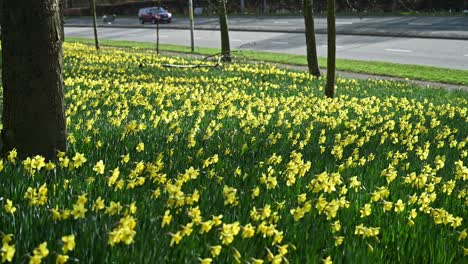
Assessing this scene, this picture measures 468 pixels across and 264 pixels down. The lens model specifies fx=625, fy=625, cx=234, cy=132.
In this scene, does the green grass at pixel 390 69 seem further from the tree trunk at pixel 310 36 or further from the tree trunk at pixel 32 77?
the tree trunk at pixel 32 77

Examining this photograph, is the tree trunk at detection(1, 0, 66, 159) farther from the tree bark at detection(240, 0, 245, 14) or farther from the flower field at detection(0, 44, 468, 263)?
the tree bark at detection(240, 0, 245, 14)

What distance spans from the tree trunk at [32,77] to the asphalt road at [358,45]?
48.9ft

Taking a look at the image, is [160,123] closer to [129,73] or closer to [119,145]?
[119,145]

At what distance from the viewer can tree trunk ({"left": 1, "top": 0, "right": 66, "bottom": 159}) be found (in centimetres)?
469

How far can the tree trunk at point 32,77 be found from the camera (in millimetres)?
4688

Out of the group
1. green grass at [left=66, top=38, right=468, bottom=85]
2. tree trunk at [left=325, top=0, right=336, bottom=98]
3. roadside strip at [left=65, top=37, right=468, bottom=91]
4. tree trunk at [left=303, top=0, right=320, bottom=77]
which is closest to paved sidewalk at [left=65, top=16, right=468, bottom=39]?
green grass at [left=66, top=38, right=468, bottom=85]

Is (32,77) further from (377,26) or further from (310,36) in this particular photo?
(377,26)

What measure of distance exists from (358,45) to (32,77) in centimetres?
2631

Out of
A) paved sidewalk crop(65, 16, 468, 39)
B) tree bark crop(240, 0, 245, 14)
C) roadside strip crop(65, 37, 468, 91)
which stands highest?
tree bark crop(240, 0, 245, 14)

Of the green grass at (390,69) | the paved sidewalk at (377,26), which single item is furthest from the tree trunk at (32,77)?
the paved sidewalk at (377,26)

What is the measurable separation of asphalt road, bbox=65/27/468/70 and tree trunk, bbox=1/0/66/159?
14913mm

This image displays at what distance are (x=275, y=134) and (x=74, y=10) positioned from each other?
66522 mm

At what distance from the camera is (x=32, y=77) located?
4.74m

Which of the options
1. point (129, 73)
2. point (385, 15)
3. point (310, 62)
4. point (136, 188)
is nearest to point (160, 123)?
point (136, 188)
